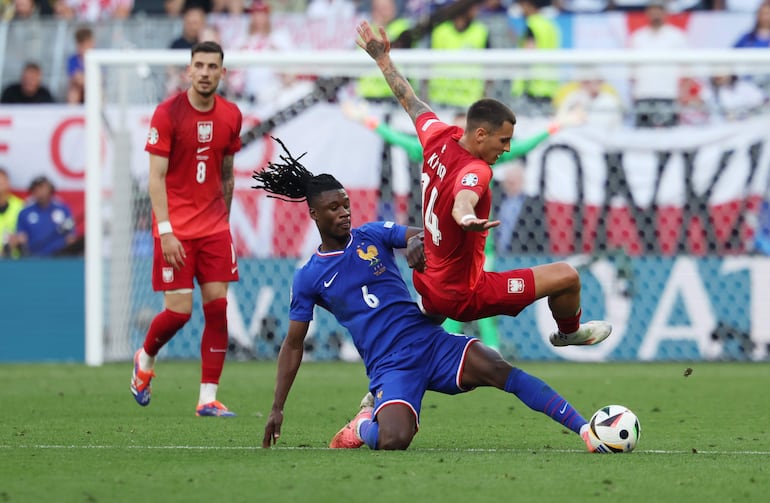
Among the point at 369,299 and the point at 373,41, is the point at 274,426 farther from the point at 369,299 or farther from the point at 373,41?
the point at 373,41

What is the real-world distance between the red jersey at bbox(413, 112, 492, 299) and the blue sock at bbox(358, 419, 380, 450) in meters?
0.79

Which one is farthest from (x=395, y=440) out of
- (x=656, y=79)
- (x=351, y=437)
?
(x=656, y=79)

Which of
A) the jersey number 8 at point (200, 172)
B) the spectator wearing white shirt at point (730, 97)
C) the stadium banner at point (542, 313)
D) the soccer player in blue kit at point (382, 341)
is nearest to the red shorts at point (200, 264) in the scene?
the jersey number 8 at point (200, 172)

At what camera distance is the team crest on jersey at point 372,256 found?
7.15m

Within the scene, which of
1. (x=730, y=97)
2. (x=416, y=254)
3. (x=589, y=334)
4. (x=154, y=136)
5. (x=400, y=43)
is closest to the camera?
(x=416, y=254)

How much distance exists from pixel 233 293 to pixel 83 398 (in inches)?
167

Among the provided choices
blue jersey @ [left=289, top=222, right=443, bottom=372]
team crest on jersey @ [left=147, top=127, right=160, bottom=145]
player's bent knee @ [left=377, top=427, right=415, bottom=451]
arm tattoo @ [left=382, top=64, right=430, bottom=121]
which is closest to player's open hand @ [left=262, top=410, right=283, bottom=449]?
player's bent knee @ [left=377, top=427, right=415, bottom=451]

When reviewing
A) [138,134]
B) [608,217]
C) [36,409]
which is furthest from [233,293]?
[36,409]

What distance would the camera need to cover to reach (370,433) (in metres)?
6.75

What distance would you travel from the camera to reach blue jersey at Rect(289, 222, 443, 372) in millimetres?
7066

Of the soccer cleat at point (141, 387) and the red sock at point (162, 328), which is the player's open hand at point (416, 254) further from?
the soccer cleat at point (141, 387)

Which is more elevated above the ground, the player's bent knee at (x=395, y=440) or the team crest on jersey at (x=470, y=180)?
the team crest on jersey at (x=470, y=180)

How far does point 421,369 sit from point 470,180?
110 centimetres

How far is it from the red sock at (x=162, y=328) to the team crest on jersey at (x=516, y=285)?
2.93 metres
